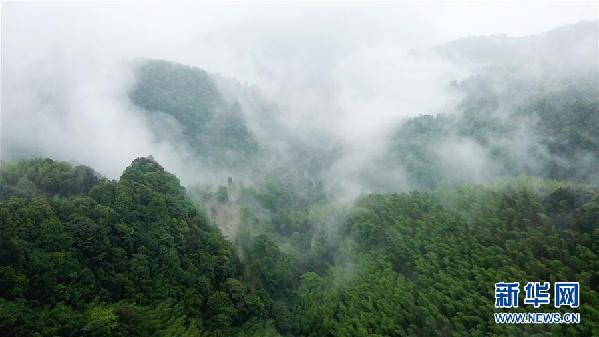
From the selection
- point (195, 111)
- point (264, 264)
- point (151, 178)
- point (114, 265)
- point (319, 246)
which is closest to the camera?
point (114, 265)

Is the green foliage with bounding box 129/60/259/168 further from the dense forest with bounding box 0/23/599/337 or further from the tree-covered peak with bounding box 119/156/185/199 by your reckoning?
the tree-covered peak with bounding box 119/156/185/199

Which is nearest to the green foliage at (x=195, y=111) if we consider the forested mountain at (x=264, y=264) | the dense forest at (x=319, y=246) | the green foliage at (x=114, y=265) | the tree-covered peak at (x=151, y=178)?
the dense forest at (x=319, y=246)

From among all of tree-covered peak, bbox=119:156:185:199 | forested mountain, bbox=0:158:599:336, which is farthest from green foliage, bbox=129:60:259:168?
forested mountain, bbox=0:158:599:336

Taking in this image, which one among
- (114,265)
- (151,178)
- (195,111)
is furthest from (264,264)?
(195,111)

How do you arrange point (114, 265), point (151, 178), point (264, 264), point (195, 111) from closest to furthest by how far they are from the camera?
point (114, 265), point (151, 178), point (264, 264), point (195, 111)

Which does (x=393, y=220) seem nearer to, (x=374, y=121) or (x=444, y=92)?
(x=374, y=121)

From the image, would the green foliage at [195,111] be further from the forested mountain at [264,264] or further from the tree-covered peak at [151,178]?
the forested mountain at [264,264]

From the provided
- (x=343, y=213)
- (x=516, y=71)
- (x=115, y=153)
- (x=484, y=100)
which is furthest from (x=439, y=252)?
(x=516, y=71)

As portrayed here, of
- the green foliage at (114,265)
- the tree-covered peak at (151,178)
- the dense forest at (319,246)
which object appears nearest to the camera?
the green foliage at (114,265)

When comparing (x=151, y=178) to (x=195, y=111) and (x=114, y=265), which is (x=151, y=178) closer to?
(x=114, y=265)
